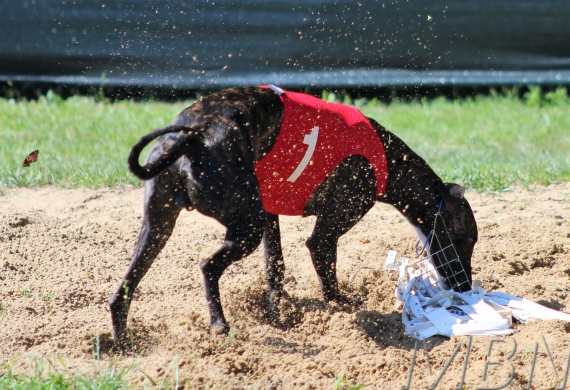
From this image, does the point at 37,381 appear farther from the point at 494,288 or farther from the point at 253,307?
the point at 494,288

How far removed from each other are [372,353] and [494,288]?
1118 millimetres

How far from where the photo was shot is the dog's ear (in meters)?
4.11

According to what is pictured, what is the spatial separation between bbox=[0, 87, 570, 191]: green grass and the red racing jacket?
75.0 inches

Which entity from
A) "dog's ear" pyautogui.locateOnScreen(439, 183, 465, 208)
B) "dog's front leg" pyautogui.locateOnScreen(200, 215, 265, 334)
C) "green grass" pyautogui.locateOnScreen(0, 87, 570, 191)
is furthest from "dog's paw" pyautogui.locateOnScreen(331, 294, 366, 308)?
"green grass" pyautogui.locateOnScreen(0, 87, 570, 191)

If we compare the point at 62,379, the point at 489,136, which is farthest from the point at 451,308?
the point at 489,136

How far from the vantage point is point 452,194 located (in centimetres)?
413

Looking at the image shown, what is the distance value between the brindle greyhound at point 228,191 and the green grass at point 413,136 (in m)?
1.95

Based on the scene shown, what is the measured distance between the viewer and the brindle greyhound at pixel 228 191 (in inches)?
128

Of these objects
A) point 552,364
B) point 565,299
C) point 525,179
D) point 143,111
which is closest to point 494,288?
point 565,299

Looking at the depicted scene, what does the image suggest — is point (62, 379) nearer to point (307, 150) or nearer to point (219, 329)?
point (219, 329)

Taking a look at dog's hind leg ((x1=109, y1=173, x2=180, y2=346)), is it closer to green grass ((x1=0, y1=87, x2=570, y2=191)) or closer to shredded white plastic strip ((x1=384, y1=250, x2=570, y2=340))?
shredded white plastic strip ((x1=384, y1=250, x2=570, y2=340))

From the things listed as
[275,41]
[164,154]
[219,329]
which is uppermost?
[275,41]

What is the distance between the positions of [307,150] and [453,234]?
3.40 ft

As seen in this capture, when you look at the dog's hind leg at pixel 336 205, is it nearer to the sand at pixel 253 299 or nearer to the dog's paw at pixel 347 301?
the dog's paw at pixel 347 301
